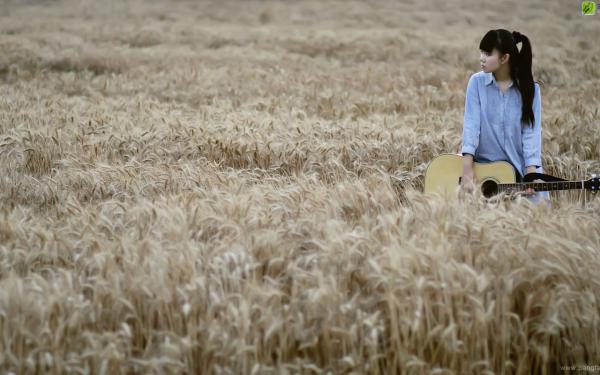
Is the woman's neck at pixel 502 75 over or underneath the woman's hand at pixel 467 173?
over

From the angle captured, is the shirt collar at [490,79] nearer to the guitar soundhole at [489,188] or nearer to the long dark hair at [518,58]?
the long dark hair at [518,58]

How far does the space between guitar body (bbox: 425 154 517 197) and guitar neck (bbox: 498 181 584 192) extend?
0.05 meters

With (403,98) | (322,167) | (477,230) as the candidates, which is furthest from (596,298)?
(403,98)

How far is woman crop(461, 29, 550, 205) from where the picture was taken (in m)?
3.95

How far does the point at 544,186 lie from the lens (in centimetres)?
381

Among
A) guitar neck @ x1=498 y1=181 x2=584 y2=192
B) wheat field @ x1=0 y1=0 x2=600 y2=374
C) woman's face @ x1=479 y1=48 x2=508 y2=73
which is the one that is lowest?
wheat field @ x1=0 y1=0 x2=600 y2=374

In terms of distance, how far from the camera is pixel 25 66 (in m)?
12.2

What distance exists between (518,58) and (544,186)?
880 millimetres

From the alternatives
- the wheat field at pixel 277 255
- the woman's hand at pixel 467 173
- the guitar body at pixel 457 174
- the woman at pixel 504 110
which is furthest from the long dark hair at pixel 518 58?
the wheat field at pixel 277 255

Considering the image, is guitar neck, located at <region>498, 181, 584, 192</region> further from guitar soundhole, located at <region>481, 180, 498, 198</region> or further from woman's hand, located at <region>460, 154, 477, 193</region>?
woman's hand, located at <region>460, 154, 477, 193</region>

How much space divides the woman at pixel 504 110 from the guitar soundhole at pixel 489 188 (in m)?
0.09

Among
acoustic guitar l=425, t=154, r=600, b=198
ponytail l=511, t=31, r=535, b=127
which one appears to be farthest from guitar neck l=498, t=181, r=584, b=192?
ponytail l=511, t=31, r=535, b=127

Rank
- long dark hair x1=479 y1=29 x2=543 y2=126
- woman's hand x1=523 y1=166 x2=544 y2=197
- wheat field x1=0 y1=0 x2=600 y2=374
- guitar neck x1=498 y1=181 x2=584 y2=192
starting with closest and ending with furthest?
wheat field x1=0 y1=0 x2=600 y2=374 → guitar neck x1=498 y1=181 x2=584 y2=192 → woman's hand x1=523 y1=166 x2=544 y2=197 → long dark hair x1=479 y1=29 x2=543 y2=126

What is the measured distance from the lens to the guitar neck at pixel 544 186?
144 inches
